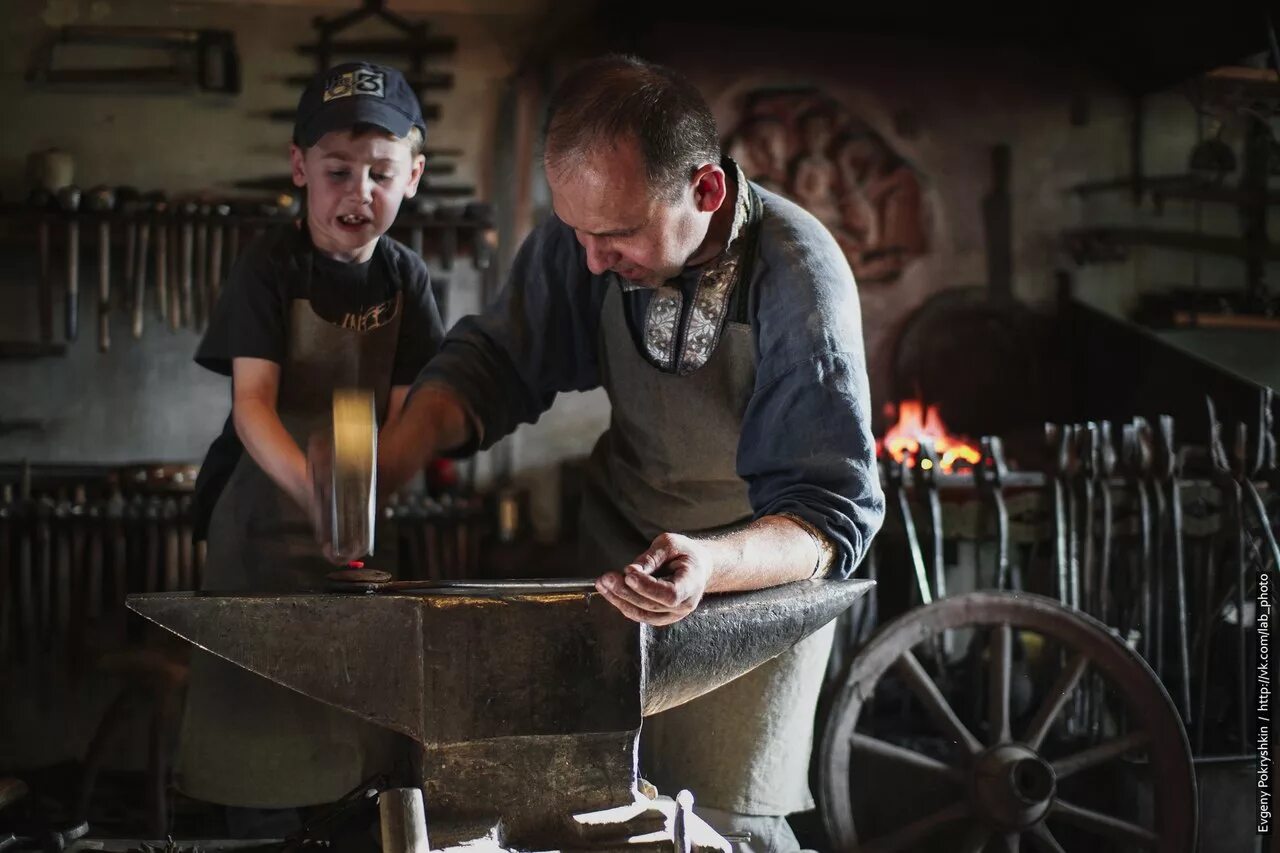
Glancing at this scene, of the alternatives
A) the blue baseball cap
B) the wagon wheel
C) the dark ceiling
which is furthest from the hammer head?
the dark ceiling

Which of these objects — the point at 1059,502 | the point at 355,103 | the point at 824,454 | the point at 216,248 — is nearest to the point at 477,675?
the point at 824,454

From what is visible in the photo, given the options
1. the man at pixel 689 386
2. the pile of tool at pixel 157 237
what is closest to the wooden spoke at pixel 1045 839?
the man at pixel 689 386

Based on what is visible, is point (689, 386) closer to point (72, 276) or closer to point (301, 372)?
point (301, 372)

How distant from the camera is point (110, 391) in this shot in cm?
513

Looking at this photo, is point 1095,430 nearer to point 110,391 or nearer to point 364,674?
point 364,674

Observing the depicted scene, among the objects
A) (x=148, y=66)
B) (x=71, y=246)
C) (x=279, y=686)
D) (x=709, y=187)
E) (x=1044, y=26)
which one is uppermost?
(x=1044, y=26)

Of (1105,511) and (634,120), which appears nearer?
(634,120)

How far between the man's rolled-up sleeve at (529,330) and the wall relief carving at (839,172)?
3.52 m

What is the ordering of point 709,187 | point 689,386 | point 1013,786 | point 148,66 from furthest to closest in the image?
point 148,66, point 1013,786, point 689,386, point 709,187

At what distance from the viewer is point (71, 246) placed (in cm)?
476

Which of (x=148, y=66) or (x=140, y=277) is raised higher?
(x=148, y=66)

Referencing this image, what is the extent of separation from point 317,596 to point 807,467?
0.74 m

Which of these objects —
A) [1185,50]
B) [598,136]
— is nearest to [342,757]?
[598,136]

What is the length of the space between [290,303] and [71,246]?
9.12 ft
